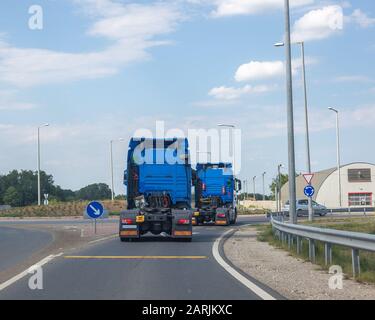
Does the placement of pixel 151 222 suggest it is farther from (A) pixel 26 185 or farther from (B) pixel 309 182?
(A) pixel 26 185

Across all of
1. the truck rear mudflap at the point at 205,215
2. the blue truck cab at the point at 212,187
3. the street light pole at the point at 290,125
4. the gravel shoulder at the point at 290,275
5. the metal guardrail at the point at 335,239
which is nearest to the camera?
the gravel shoulder at the point at 290,275

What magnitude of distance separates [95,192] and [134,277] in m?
158

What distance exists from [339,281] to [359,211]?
60.8m

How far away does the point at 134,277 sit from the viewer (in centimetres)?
1431

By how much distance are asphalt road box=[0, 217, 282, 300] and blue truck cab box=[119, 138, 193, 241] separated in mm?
4765

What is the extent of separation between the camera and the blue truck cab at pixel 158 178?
86.4 feet

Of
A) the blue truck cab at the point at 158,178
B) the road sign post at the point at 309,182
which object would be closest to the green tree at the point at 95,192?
the road sign post at the point at 309,182

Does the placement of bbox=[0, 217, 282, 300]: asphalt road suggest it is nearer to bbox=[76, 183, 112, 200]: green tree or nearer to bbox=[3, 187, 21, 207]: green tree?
bbox=[3, 187, 21, 207]: green tree

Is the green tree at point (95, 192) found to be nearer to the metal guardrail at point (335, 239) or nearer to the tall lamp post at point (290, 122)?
the tall lamp post at point (290, 122)

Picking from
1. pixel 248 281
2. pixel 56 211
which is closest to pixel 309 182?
pixel 248 281

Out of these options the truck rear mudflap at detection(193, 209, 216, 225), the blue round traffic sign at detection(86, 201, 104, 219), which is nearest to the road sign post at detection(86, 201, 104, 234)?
the blue round traffic sign at detection(86, 201, 104, 219)

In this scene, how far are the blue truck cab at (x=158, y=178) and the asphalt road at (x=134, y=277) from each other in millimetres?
4765
